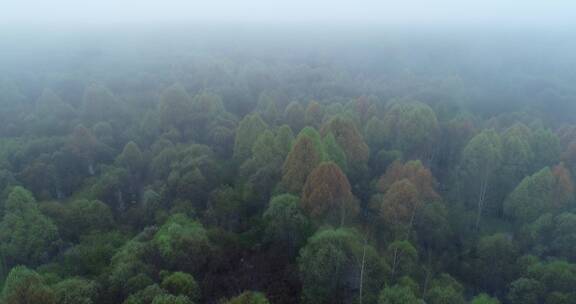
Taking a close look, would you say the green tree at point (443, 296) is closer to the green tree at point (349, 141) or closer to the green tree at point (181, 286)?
the green tree at point (181, 286)

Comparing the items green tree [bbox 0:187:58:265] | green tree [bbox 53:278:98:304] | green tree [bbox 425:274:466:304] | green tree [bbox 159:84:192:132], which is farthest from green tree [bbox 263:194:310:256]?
green tree [bbox 159:84:192:132]

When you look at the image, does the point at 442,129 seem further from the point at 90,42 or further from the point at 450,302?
the point at 90,42

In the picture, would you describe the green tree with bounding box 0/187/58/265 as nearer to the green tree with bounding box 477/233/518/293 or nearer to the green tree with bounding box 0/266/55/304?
the green tree with bounding box 0/266/55/304

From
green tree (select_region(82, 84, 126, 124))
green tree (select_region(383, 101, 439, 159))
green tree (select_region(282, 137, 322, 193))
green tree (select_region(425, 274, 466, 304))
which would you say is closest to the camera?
green tree (select_region(425, 274, 466, 304))

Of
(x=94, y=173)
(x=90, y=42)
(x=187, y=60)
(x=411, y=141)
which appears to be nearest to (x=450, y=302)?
(x=411, y=141)

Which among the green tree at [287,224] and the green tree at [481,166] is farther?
the green tree at [481,166]

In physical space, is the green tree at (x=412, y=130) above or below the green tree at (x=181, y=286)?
above

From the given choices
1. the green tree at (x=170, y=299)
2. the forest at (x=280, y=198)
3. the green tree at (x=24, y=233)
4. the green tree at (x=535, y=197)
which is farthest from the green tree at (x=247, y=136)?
the green tree at (x=535, y=197)

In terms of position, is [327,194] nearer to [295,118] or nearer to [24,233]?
[295,118]

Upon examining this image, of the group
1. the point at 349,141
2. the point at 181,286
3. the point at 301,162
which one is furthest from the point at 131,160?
the point at 181,286
